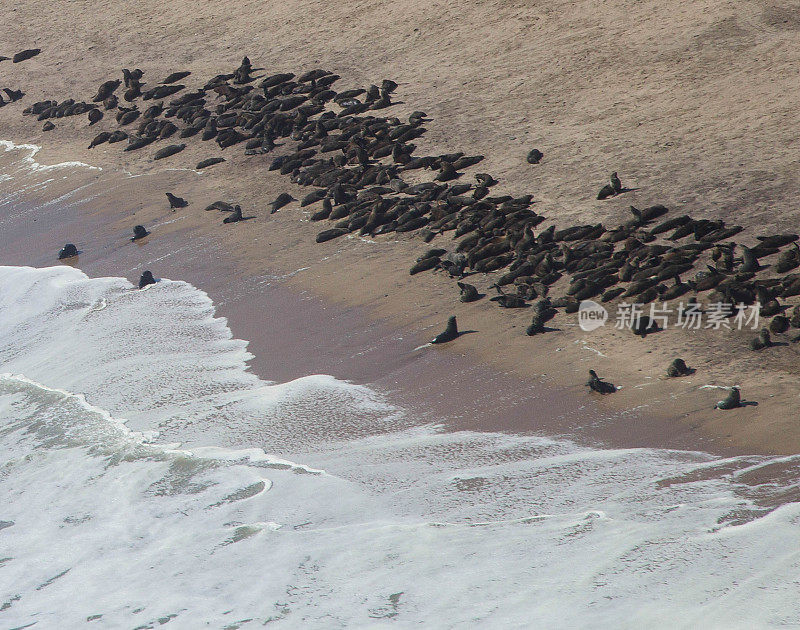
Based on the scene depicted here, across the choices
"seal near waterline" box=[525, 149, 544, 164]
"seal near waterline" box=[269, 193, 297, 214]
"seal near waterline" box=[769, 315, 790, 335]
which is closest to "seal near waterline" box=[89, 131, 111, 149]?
"seal near waterline" box=[269, 193, 297, 214]

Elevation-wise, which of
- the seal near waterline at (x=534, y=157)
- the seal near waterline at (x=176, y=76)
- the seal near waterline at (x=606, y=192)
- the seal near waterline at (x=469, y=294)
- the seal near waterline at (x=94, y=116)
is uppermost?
the seal near waterline at (x=176, y=76)

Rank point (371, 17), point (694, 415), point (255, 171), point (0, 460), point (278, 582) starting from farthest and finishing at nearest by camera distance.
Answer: point (371, 17) → point (255, 171) → point (0, 460) → point (694, 415) → point (278, 582)

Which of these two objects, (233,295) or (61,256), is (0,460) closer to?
(233,295)

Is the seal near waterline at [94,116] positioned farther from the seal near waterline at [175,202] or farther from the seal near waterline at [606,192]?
the seal near waterline at [606,192]

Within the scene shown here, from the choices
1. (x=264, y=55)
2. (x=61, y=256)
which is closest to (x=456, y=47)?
(x=264, y=55)

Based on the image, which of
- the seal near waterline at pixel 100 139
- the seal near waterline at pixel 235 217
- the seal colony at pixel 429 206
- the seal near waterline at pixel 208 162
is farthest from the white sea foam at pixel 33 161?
the seal near waterline at pixel 235 217

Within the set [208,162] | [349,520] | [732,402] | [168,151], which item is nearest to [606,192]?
[732,402]
